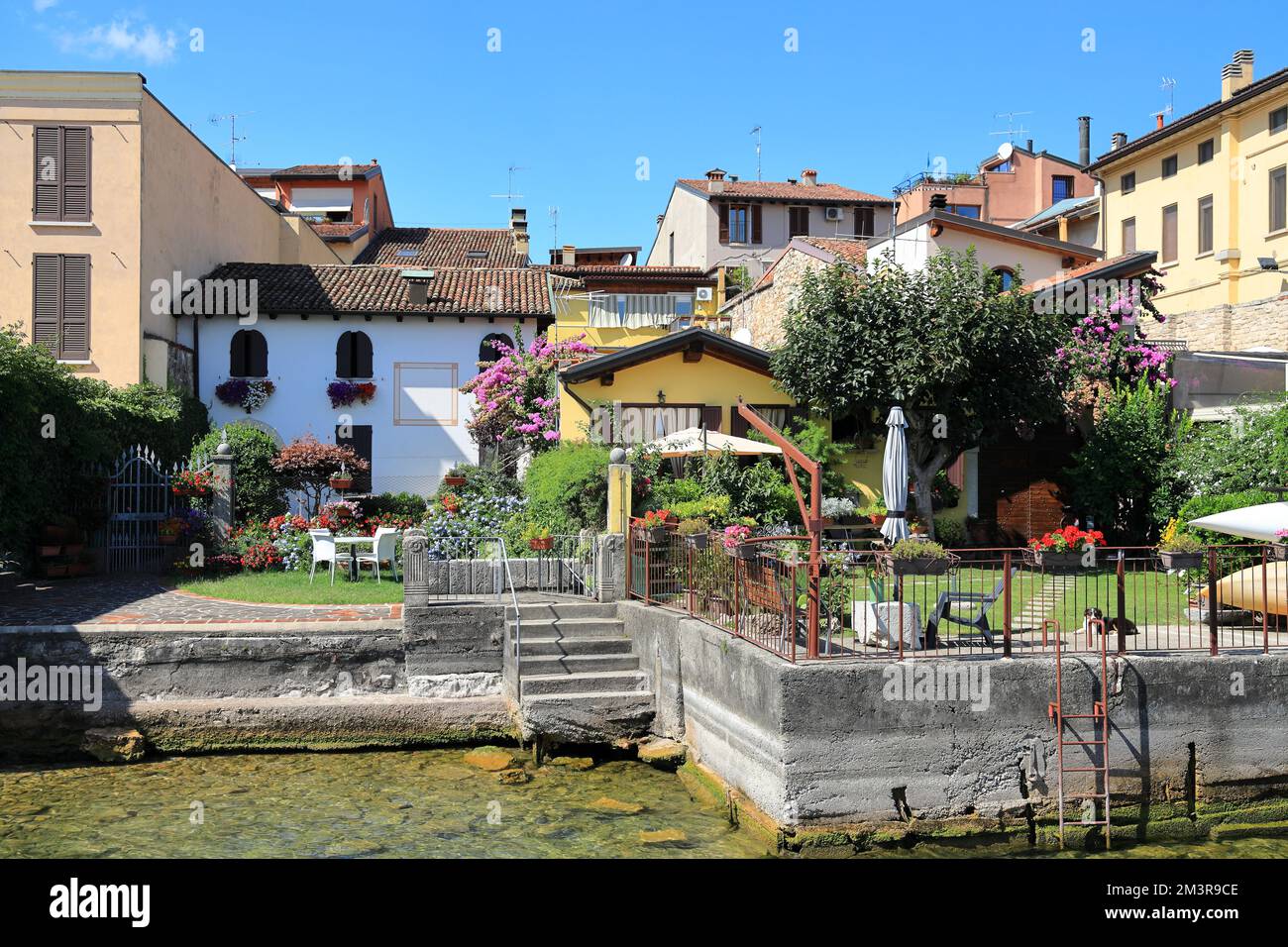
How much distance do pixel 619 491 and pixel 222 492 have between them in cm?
794

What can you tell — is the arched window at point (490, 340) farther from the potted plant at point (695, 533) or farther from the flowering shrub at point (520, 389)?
the potted plant at point (695, 533)

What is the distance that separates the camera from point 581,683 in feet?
42.6

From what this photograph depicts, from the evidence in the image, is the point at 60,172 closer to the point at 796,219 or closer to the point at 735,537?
the point at 735,537

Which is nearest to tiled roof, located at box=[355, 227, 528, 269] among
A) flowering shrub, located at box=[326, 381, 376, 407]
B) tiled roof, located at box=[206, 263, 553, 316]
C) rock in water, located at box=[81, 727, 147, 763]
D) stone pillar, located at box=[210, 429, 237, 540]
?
tiled roof, located at box=[206, 263, 553, 316]

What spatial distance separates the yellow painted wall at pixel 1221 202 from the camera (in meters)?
26.8

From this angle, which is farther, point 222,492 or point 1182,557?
point 222,492

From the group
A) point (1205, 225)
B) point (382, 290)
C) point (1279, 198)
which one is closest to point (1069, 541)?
point (382, 290)

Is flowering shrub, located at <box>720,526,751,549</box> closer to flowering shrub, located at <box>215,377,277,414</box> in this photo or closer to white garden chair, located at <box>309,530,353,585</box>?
white garden chair, located at <box>309,530,353,585</box>

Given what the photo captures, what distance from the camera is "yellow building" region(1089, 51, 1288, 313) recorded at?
86.9 feet

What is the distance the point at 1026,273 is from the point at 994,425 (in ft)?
20.7

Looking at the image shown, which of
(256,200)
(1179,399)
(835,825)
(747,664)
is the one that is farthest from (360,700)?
(256,200)

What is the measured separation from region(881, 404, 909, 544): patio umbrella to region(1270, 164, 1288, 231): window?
18.5 meters

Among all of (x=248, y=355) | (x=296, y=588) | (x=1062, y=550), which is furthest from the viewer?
(x=248, y=355)

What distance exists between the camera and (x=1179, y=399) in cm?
2150
